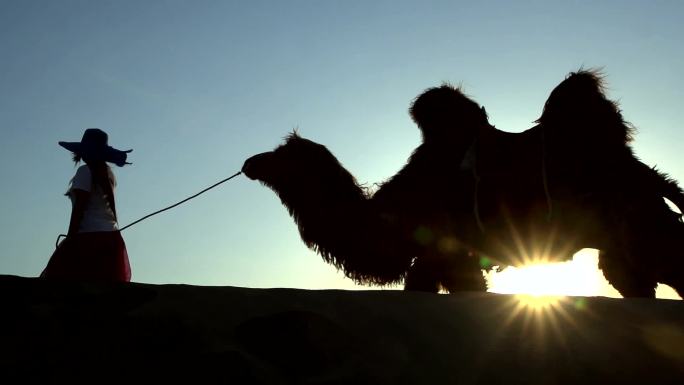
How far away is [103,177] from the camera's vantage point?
5480 millimetres

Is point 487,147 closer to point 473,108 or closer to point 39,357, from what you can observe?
point 473,108

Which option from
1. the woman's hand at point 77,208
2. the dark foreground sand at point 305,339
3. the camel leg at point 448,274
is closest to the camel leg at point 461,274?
the camel leg at point 448,274

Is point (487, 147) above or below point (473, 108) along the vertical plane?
below

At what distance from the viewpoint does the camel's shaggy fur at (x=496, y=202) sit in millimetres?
6043

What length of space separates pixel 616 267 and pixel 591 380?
4309 mm

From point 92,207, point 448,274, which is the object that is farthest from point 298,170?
point 92,207

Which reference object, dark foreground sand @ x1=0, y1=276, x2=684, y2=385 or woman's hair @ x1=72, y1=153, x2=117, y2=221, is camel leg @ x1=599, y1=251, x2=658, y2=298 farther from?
woman's hair @ x1=72, y1=153, x2=117, y2=221

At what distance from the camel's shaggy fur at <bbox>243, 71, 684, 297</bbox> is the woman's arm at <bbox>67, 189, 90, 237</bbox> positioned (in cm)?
157

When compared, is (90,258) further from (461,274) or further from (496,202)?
(496,202)

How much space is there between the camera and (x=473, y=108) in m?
6.93

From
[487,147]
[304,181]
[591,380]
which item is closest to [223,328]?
[591,380]

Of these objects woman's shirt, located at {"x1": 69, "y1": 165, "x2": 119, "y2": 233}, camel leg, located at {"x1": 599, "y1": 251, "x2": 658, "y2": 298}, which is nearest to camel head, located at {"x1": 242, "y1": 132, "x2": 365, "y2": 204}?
woman's shirt, located at {"x1": 69, "y1": 165, "x2": 119, "y2": 233}

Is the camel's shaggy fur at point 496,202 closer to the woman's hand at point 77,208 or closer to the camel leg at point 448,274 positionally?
the camel leg at point 448,274

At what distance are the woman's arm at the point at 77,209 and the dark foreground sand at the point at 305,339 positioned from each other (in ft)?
9.50
